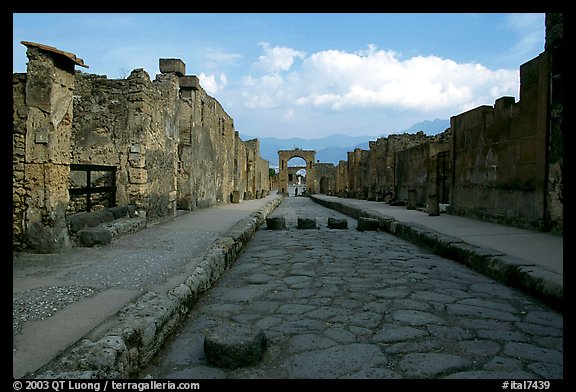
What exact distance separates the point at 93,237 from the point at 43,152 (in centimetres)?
111

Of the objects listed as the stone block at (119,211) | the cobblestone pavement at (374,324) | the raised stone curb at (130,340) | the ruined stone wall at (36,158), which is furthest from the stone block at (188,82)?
the raised stone curb at (130,340)

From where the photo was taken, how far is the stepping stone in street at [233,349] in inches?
83.7

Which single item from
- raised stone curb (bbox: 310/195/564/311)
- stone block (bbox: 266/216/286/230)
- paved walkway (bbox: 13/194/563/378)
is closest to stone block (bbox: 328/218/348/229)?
stone block (bbox: 266/216/286/230)

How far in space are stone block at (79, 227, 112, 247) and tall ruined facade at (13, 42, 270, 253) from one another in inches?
9.7

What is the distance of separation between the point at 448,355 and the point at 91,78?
7.89 meters

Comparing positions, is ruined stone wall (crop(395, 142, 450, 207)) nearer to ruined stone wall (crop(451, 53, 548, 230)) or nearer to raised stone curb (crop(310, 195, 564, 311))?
ruined stone wall (crop(451, 53, 548, 230))

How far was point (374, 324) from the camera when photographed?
2758mm

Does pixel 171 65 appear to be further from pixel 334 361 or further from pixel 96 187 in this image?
pixel 334 361

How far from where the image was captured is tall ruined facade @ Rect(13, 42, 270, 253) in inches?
169

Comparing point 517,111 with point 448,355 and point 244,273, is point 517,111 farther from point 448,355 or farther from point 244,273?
point 448,355

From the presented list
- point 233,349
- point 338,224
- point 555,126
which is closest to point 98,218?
point 233,349

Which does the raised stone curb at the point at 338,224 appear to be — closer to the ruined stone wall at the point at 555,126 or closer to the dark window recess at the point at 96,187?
the ruined stone wall at the point at 555,126

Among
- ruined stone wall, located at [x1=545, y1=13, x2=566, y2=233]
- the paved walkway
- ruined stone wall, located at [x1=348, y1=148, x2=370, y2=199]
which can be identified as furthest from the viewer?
ruined stone wall, located at [x1=348, y1=148, x2=370, y2=199]
